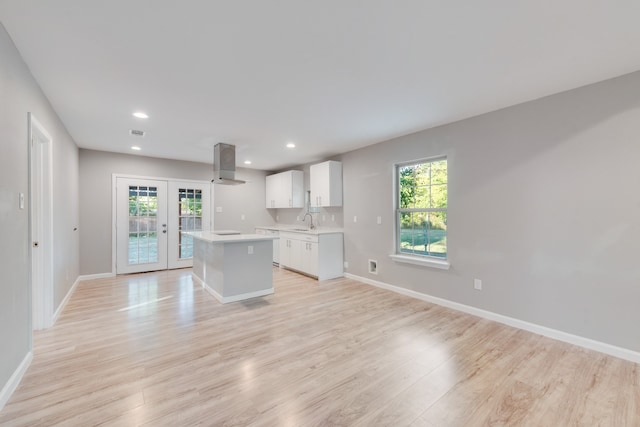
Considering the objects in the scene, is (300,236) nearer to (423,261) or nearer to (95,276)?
(423,261)

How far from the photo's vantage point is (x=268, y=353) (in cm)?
251

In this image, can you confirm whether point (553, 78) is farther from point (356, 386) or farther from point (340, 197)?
point (340, 197)

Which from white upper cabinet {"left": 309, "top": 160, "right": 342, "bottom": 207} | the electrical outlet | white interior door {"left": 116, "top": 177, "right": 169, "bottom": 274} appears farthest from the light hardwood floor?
white upper cabinet {"left": 309, "top": 160, "right": 342, "bottom": 207}

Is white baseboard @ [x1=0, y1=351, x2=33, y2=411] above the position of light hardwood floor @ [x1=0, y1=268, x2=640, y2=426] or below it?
above

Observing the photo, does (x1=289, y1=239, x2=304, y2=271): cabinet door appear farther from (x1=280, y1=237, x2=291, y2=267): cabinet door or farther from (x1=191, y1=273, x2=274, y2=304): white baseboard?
(x1=191, y1=273, x2=274, y2=304): white baseboard

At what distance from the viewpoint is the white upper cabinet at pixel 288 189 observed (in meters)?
6.47

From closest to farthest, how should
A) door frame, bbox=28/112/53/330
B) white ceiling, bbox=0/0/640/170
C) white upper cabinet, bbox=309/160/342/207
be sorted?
white ceiling, bbox=0/0/640/170 < door frame, bbox=28/112/53/330 < white upper cabinet, bbox=309/160/342/207

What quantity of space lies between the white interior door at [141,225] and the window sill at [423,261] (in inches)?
190

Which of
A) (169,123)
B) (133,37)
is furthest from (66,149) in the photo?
(133,37)

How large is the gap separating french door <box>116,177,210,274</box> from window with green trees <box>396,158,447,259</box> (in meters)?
4.47

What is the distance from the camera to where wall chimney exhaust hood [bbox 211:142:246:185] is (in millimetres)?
4656

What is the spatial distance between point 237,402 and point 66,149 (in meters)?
4.26

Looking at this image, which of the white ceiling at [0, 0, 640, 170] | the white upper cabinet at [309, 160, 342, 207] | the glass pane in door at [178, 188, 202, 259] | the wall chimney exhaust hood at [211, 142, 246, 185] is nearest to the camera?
the white ceiling at [0, 0, 640, 170]

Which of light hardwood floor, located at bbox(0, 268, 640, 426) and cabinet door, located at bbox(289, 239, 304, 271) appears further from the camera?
cabinet door, located at bbox(289, 239, 304, 271)
